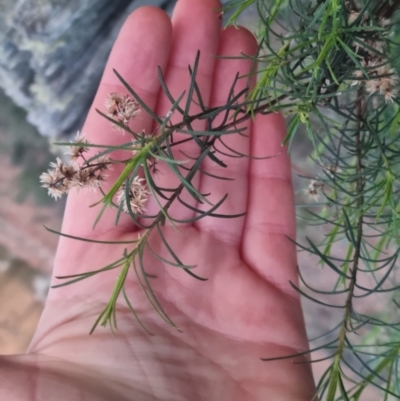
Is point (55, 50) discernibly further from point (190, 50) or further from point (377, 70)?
point (377, 70)

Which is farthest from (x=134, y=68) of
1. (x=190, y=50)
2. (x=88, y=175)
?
(x=88, y=175)

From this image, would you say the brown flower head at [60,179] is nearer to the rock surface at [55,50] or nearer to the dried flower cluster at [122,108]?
the dried flower cluster at [122,108]

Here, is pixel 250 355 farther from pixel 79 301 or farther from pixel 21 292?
pixel 21 292

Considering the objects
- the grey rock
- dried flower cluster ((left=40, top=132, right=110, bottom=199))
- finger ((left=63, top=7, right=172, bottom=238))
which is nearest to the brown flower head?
dried flower cluster ((left=40, top=132, right=110, bottom=199))

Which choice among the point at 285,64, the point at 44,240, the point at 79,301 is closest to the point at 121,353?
the point at 79,301

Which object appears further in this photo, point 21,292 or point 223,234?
point 21,292

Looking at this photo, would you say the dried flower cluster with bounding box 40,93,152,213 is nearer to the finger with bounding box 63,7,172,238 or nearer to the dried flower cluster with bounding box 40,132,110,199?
the dried flower cluster with bounding box 40,132,110,199

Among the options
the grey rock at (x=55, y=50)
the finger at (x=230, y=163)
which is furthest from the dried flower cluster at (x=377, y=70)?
the grey rock at (x=55, y=50)
